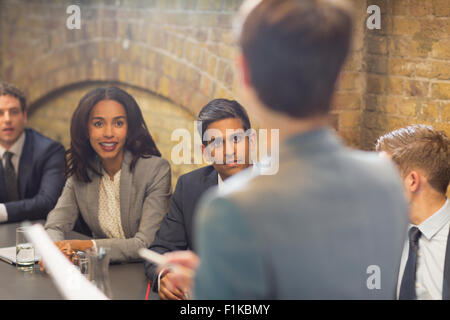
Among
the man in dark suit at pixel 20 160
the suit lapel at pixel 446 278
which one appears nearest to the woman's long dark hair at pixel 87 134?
the man in dark suit at pixel 20 160

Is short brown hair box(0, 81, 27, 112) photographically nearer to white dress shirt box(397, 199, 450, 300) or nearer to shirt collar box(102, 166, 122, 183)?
shirt collar box(102, 166, 122, 183)

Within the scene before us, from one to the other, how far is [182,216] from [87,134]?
623 mm

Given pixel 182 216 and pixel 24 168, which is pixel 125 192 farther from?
pixel 24 168

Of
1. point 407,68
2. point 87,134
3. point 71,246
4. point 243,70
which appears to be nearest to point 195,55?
point 87,134

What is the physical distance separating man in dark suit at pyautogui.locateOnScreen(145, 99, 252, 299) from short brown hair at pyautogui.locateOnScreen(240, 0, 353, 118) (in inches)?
50.9

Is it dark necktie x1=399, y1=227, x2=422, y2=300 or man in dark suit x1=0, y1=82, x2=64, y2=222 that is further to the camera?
man in dark suit x1=0, y1=82, x2=64, y2=222

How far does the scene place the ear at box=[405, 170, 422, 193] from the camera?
1747 mm

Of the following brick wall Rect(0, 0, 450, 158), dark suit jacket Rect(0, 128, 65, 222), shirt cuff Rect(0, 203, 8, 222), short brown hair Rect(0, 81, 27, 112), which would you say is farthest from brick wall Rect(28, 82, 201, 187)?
shirt cuff Rect(0, 203, 8, 222)

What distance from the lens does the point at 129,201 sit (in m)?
2.42

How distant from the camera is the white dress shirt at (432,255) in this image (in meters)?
1.65

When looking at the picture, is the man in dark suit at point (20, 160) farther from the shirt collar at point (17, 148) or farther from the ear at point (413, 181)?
the ear at point (413, 181)

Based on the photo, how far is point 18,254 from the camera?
198 centimetres

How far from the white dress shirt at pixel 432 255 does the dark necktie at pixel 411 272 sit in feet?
0.05
